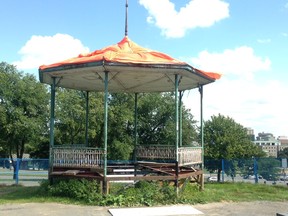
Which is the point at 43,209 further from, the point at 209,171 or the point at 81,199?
the point at 209,171

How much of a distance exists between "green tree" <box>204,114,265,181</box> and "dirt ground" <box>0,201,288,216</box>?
106 ft

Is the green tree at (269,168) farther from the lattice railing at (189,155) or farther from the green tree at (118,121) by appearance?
the green tree at (118,121)

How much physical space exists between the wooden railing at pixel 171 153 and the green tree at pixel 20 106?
44.0ft

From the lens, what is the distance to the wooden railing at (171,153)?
1430cm

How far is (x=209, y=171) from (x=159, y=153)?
524 inches

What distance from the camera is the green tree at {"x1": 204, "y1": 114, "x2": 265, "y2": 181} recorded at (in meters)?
46.0

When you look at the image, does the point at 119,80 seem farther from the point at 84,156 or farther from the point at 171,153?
the point at 84,156

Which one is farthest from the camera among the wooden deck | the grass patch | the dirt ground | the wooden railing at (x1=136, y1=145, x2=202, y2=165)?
the wooden railing at (x1=136, y1=145, x2=202, y2=165)

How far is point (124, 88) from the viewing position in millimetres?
19047

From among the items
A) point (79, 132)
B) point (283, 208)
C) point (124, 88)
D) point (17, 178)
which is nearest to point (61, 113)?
point (79, 132)

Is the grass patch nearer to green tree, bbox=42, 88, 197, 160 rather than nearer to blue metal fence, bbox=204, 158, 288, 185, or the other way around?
blue metal fence, bbox=204, 158, 288, 185

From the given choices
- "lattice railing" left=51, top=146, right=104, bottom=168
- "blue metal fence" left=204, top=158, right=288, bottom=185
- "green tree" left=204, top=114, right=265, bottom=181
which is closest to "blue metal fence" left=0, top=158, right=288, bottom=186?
"blue metal fence" left=204, top=158, right=288, bottom=185

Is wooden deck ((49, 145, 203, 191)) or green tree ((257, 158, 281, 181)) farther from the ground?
wooden deck ((49, 145, 203, 191))

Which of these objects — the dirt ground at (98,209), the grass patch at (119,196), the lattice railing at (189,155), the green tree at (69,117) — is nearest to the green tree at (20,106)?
the green tree at (69,117)
